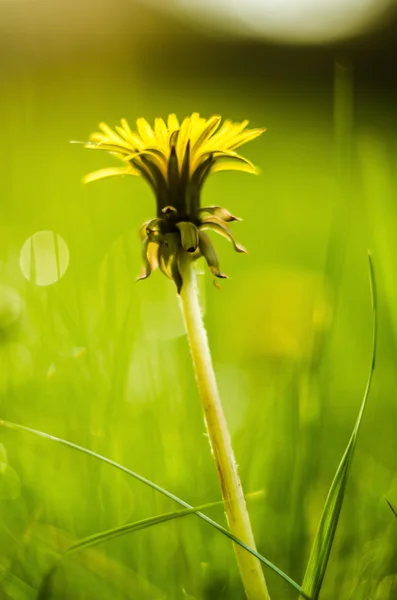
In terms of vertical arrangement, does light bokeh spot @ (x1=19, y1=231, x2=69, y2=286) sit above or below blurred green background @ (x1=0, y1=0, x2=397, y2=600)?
above

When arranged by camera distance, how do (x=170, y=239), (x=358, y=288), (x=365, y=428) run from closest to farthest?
(x=170, y=239) < (x=365, y=428) < (x=358, y=288)

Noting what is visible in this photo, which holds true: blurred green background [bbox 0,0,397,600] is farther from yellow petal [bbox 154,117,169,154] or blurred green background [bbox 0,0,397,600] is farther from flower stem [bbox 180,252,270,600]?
yellow petal [bbox 154,117,169,154]

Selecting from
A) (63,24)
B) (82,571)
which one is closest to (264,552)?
(82,571)

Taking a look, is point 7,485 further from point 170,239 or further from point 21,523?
point 170,239

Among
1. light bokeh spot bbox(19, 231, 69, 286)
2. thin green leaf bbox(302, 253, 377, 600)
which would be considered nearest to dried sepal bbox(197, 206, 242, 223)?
thin green leaf bbox(302, 253, 377, 600)

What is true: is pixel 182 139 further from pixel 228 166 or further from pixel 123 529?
pixel 123 529

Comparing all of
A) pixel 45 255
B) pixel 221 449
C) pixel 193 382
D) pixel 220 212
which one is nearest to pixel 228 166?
pixel 220 212

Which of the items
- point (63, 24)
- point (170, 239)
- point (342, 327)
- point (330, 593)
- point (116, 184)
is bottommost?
point (330, 593)

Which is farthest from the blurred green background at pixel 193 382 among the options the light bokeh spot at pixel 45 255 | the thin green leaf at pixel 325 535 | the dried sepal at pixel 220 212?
the dried sepal at pixel 220 212
